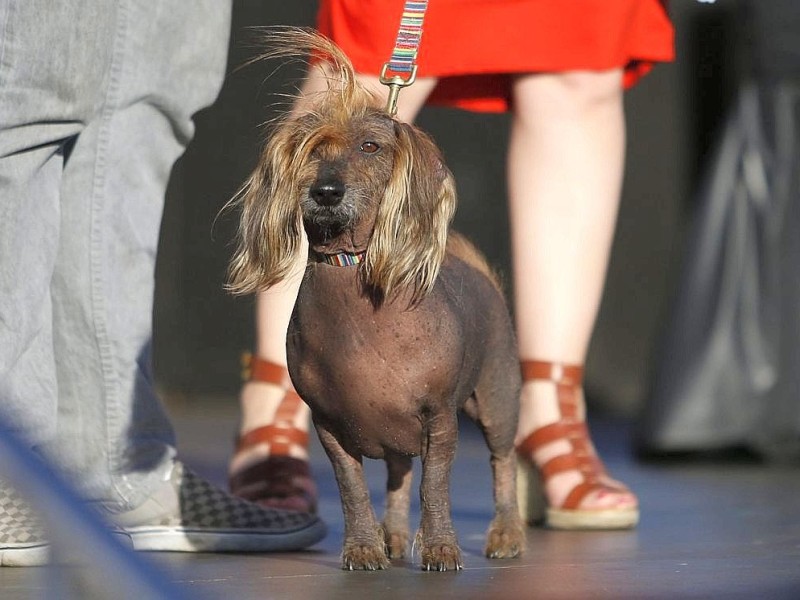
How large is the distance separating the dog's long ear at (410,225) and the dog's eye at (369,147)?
3 cm

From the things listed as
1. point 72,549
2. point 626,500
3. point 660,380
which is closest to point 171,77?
point 626,500

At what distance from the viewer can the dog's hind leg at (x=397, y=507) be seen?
106 inches

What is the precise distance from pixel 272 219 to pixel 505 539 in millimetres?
817

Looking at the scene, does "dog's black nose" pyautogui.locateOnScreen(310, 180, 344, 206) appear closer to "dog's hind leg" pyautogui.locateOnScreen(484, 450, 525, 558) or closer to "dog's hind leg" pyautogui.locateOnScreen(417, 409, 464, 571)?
"dog's hind leg" pyautogui.locateOnScreen(417, 409, 464, 571)

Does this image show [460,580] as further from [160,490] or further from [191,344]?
[191,344]

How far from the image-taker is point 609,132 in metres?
3.39

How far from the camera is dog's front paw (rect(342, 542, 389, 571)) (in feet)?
8.16

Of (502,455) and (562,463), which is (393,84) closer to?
(502,455)

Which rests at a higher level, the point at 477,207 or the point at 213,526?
the point at 477,207

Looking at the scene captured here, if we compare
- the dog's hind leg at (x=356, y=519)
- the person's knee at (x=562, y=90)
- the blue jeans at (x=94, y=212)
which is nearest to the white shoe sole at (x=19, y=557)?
the blue jeans at (x=94, y=212)

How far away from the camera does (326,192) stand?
225cm

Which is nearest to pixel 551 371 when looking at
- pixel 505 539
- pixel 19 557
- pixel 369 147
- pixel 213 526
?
pixel 505 539

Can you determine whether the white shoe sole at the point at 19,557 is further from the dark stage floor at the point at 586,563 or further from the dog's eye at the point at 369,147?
the dog's eye at the point at 369,147

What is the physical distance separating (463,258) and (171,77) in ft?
2.21
